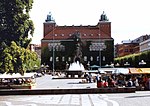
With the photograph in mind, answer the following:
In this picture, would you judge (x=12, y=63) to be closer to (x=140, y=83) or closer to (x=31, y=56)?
(x=31, y=56)

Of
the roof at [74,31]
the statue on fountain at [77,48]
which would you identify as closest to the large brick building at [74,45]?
the roof at [74,31]

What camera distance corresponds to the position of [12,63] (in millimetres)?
45156

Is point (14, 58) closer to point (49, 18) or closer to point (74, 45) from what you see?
point (74, 45)

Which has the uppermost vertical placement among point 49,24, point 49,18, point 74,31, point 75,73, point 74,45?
point 49,18

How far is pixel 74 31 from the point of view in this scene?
17025 cm

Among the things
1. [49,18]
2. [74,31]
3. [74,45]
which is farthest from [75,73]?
[49,18]

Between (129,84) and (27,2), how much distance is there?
14355 millimetres

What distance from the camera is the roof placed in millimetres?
167000

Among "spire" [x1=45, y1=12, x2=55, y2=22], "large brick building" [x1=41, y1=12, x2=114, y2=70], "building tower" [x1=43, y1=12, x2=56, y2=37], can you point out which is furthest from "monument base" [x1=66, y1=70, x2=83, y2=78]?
"spire" [x1=45, y1=12, x2=55, y2=22]

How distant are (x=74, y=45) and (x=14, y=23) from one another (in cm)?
11579

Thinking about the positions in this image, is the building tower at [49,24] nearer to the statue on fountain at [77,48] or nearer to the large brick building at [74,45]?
the large brick building at [74,45]

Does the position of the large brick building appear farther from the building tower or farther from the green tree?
the green tree

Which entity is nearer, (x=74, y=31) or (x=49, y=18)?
(x=74, y=31)

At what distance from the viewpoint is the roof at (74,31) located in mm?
167000
